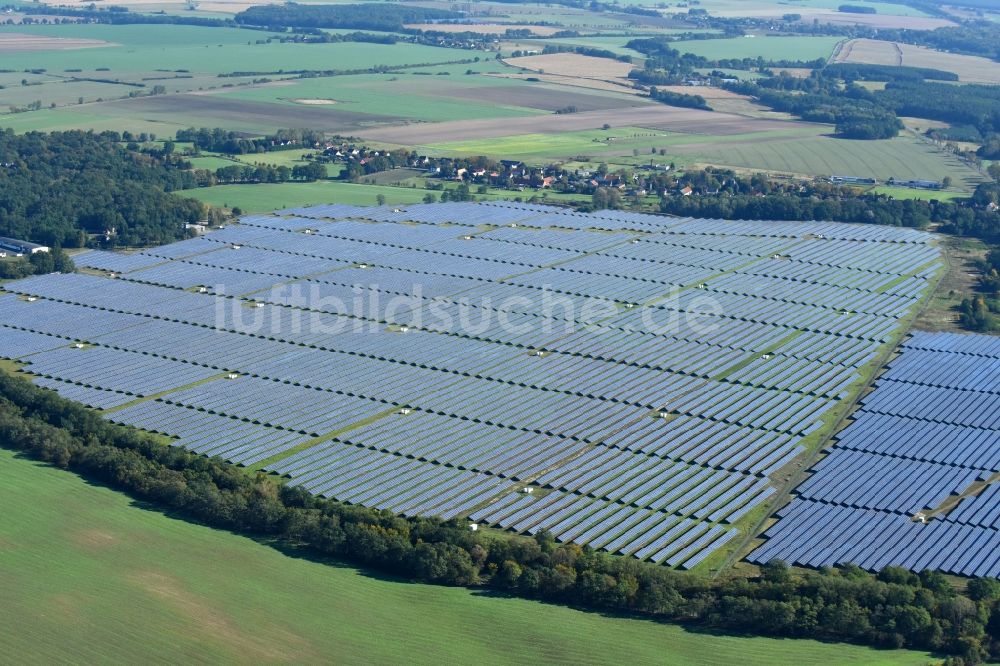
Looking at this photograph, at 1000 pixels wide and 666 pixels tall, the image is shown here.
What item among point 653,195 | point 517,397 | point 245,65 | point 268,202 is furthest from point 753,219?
point 245,65

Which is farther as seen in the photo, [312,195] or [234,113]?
[234,113]

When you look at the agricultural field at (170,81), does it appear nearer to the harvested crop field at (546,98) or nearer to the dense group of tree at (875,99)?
the harvested crop field at (546,98)

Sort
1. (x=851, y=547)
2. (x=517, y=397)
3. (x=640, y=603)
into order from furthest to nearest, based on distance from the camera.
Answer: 1. (x=517, y=397)
2. (x=851, y=547)
3. (x=640, y=603)

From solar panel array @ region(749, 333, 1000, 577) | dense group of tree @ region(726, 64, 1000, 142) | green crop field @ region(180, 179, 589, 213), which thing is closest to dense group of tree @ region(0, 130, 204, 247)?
green crop field @ region(180, 179, 589, 213)

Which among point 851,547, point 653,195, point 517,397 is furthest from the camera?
point 653,195

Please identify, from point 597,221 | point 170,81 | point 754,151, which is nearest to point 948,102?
point 754,151

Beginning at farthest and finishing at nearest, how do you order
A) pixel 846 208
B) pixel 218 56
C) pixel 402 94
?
pixel 218 56
pixel 402 94
pixel 846 208

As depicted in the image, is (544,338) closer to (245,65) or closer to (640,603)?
(640,603)

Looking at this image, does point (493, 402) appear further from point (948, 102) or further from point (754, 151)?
point (948, 102)
